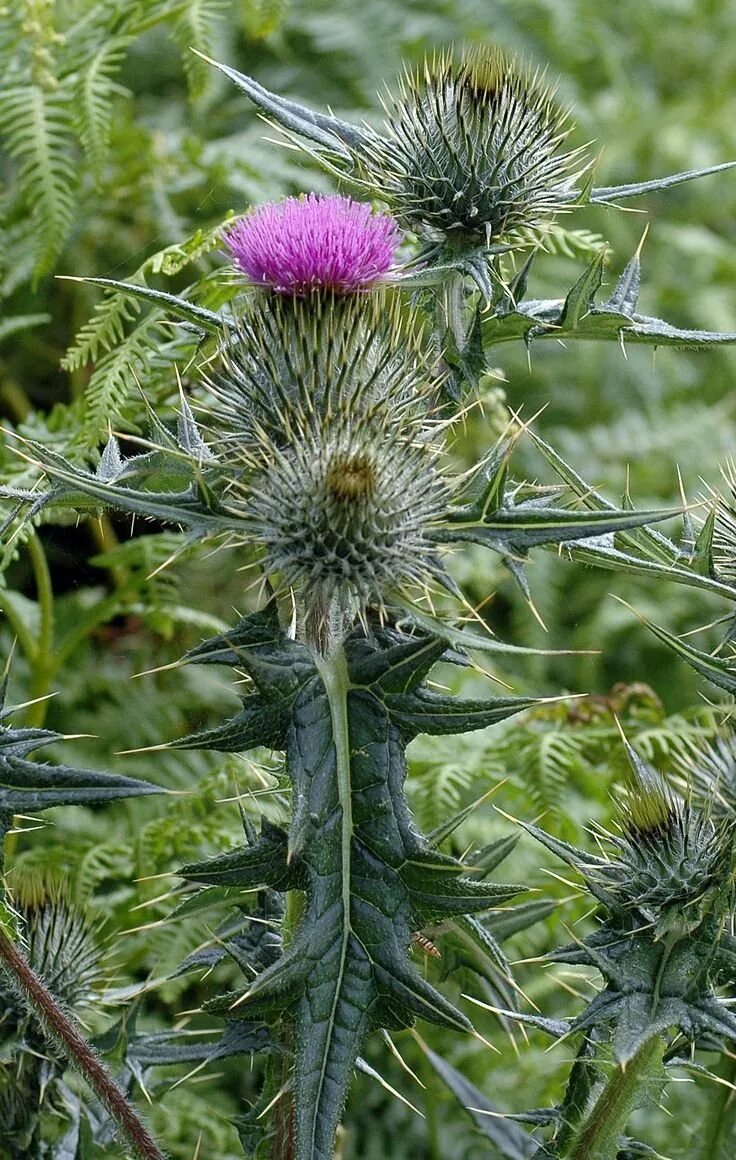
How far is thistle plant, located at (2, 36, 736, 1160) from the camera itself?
1844 millimetres

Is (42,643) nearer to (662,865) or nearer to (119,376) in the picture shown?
(119,376)

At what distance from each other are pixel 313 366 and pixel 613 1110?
1283mm

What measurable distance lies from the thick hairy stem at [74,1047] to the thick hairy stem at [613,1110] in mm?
675

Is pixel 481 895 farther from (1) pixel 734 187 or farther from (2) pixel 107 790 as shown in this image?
(1) pixel 734 187

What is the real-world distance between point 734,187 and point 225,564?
459 centimetres

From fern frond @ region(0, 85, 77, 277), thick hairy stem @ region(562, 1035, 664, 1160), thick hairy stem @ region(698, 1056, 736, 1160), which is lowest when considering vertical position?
thick hairy stem @ region(698, 1056, 736, 1160)

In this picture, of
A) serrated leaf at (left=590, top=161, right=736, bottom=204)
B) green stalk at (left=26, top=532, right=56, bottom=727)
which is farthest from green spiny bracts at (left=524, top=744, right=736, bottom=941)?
green stalk at (left=26, top=532, right=56, bottom=727)

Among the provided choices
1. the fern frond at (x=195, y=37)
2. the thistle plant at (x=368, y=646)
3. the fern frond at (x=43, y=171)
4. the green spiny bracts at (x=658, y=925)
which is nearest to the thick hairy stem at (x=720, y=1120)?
the thistle plant at (x=368, y=646)

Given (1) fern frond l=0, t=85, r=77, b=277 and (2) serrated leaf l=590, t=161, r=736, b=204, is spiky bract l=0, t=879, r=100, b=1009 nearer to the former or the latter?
(2) serrated leaf l=590, t=161, r=736, b=204

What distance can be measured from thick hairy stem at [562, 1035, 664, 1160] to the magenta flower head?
4.36 ft

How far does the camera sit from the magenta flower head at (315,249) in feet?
7.09

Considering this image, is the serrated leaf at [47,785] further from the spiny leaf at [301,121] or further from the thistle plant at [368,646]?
the spiny leaf at [301,121]

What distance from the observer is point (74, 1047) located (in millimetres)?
2043

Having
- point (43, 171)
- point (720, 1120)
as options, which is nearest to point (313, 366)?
point (720, 1120)
